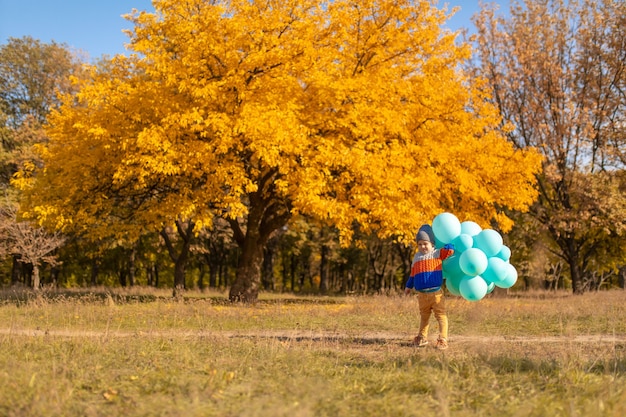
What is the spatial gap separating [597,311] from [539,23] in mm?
17502

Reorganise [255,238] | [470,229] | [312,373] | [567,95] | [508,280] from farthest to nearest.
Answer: [567,95] < [255,238] < [470,229] < [508,280] < [312,373]

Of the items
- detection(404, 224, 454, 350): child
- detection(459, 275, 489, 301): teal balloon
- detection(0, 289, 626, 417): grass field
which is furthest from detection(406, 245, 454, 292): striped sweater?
detection(0, 289, 626, 417): grass field

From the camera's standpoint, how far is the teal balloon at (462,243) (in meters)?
8.99

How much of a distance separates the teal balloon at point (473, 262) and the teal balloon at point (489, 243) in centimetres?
41

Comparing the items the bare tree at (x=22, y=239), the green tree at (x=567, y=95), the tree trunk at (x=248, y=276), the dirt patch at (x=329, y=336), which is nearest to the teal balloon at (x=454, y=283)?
the dirt patch at (x=329, y=336)

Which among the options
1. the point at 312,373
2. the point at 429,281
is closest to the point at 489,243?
the point at 429,281

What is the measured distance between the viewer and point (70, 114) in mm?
17453

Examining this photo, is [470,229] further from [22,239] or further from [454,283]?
[22,239]

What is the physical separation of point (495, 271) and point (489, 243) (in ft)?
1.46

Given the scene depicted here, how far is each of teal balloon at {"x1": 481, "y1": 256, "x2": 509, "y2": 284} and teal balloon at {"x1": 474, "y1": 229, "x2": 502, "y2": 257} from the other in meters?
0.13

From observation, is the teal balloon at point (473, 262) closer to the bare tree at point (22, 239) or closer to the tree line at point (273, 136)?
the tree line at point (273, 136)

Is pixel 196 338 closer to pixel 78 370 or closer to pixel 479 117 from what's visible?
pixel 78 370

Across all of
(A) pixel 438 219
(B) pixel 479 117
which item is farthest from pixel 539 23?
(A) pixel 438 219

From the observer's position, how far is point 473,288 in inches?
342
